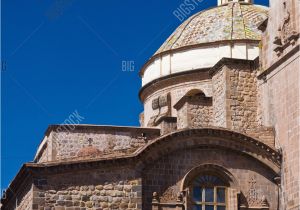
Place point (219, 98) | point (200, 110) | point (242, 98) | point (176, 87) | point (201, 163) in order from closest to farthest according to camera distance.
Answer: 1. point (201, 163)
2. point (242, 98)
3. point (219, 98)
4. point (200, 110)
5. point (176, 87)

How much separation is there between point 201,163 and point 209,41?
9.14 m

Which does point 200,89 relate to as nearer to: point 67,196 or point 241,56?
point 241,56

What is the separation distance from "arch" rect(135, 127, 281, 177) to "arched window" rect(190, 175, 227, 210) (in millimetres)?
1113

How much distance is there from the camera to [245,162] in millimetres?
24156

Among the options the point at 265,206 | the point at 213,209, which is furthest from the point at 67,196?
the point at 265,206

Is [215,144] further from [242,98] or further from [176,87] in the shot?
[176,87]

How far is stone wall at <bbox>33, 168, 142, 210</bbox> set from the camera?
2180 cm

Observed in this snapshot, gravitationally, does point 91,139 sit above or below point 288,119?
above

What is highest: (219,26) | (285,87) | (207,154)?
(219,26)

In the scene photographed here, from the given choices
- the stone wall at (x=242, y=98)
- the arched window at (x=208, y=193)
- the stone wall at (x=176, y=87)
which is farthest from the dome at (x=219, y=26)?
the arched window at (x=208, y=193)

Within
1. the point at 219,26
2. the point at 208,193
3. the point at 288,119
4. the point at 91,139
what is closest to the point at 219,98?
the point at 288,119

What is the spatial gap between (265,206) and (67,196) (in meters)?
6.47

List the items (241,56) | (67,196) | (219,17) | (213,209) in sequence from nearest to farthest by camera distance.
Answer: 1. (67,196)
2. (213,209)
3. (241,56)
4. (219,17)

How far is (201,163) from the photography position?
78.0 ft
